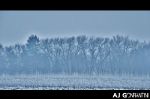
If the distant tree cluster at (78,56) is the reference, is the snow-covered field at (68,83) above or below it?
below

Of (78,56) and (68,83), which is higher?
(78,56)

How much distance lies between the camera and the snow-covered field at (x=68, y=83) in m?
4.43

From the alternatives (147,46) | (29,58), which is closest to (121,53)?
→ (147,46)

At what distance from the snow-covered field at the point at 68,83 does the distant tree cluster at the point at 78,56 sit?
0.14ft

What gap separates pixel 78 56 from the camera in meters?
4.46

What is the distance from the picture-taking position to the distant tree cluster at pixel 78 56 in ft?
14.6

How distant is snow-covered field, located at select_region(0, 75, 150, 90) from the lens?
14.5 feet

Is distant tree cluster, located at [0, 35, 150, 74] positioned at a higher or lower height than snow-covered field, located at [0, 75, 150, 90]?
higher

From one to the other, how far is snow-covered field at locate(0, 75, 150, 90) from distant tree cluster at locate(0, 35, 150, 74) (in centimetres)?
4

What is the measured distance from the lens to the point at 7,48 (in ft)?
14.6

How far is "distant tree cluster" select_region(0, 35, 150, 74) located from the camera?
445 centimetres

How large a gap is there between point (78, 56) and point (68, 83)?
214 millimetres
